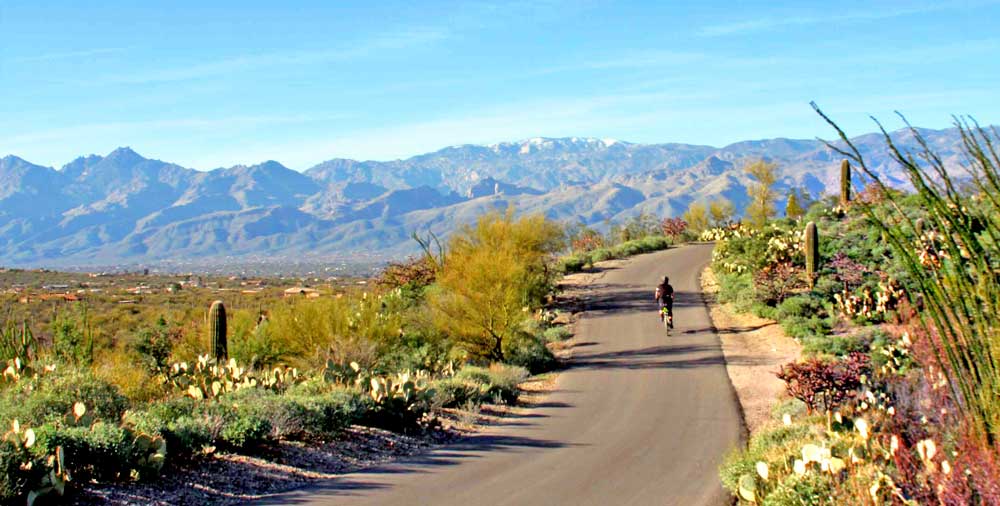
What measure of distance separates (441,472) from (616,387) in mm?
7205

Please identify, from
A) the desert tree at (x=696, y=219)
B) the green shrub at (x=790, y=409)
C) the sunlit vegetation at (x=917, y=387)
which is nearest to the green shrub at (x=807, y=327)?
the sunlit vegetation at (x=917, y=387)

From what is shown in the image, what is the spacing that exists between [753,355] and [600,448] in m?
9.23

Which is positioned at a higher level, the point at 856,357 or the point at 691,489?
the point at 856,357

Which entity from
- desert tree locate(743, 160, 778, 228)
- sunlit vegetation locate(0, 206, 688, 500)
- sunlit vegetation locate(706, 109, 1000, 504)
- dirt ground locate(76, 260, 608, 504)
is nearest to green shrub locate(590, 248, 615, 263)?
sunlit vegetation locate(0, 206, 688, 500)

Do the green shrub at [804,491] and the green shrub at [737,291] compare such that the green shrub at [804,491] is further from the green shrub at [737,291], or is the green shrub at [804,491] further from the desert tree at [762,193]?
the desert tree at [762,193]

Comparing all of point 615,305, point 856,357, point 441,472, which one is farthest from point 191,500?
point 615,305

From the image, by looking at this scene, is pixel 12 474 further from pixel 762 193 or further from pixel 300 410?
pixel 762 193

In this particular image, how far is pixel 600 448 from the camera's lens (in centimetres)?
1248

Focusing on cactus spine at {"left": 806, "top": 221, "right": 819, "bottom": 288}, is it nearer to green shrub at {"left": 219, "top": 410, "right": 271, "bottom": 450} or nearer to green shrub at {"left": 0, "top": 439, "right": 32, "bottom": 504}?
green shrub at {"left": 219, "top": 410, "right": 271, "bottom": 450}

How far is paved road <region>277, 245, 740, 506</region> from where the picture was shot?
10.0m

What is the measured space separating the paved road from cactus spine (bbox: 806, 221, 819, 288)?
17.2 ft

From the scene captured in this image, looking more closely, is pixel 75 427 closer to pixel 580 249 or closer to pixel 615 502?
pixel 615 502

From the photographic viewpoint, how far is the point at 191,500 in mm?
9266

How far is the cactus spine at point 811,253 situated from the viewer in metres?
25.9
